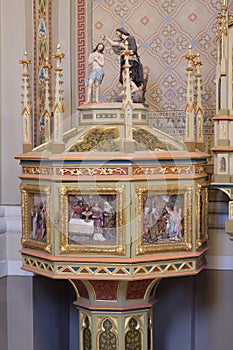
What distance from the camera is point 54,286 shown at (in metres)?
5.19

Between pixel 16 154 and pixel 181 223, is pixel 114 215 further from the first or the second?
pixel 16 154

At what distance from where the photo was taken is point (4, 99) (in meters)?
4.76

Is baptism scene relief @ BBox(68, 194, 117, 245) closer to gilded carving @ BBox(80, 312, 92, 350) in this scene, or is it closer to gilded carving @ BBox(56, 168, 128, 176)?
gilded carving @ BBox(56, 168, 128, 176)

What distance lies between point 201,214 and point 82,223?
816 millimetres

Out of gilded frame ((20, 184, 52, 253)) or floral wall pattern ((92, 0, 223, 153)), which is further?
floral wall pattern ((92, 0, 223, 153))

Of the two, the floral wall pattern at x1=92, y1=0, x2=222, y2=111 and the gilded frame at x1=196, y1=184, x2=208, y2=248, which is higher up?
the floral wall pattern at x1=92, y1=0, x2=222, y2=111

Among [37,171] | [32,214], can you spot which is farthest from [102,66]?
[32,214]

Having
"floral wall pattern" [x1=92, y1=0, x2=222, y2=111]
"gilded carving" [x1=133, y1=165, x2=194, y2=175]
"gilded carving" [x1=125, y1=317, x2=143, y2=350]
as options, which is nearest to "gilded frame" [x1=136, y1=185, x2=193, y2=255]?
"gilded carving" [x1=133, y1=165, x2=194, y2=175]

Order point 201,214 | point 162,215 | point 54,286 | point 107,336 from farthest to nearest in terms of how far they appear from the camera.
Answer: point 54,286 < point 201,214 < point 107,336 < point 162,215

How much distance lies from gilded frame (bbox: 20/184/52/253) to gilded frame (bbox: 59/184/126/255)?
11cm

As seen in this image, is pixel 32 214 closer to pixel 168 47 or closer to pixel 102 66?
pixel 102 66

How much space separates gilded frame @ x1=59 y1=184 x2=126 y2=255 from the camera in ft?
13.4

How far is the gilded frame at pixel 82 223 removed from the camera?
408 cm

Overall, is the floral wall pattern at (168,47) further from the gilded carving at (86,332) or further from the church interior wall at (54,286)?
the gilded carving at (86,332)
